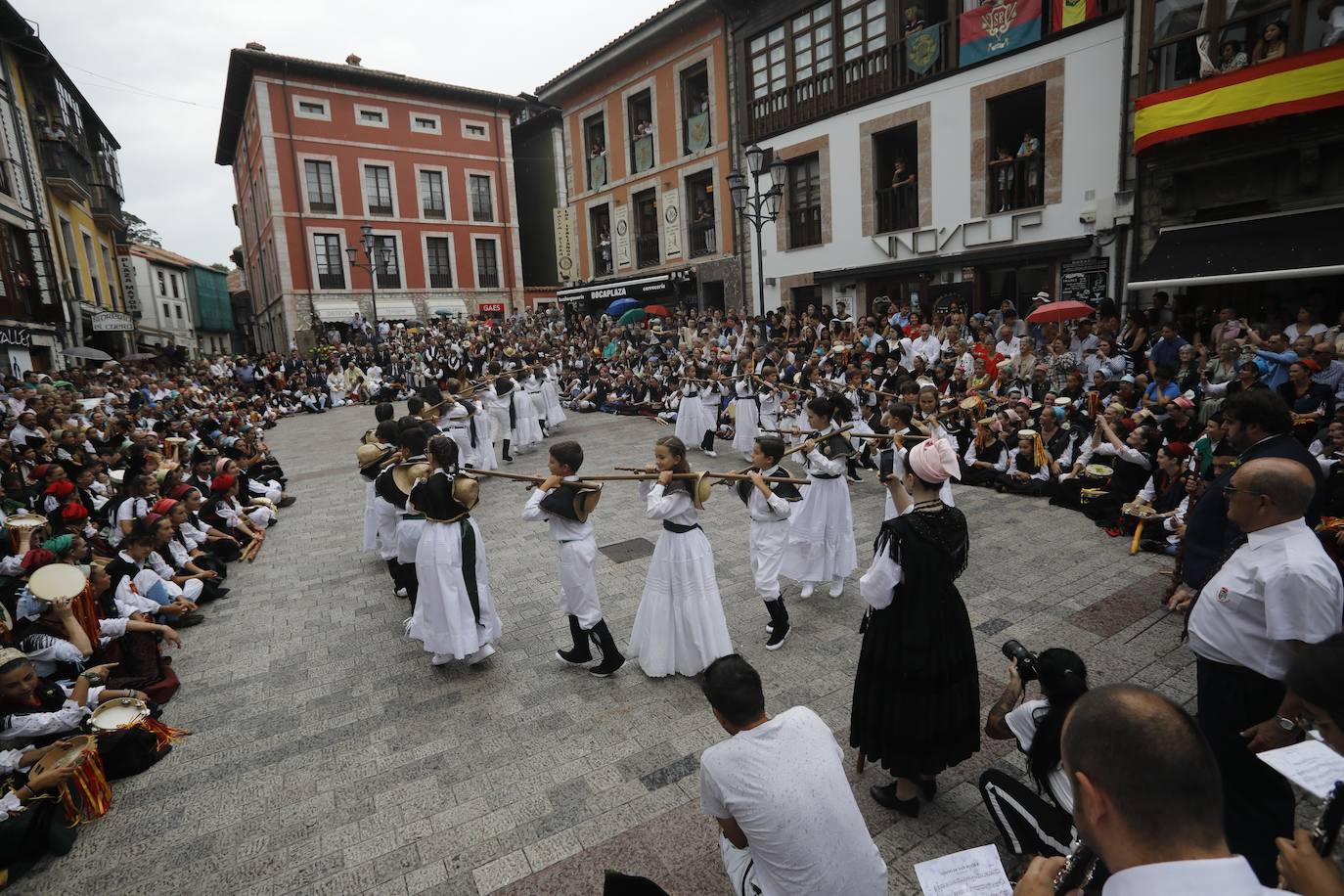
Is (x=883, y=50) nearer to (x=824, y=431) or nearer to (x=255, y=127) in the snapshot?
(x=824, y=431)

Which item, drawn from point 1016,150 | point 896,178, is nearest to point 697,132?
point 896,178

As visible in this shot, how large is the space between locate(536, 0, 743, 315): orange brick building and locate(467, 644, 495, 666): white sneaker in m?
17.7

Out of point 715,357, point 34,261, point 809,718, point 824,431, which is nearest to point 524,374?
point 715,357

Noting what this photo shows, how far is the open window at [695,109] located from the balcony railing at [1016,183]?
948cm

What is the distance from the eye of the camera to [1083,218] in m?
13.6

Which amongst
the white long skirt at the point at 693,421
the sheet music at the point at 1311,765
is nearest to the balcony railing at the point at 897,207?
the white long skirt at the point at 693,421

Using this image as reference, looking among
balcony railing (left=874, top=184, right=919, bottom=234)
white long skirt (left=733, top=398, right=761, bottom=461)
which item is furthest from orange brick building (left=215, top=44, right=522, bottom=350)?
white long skirt (left=733, top=398, right=761, bottom=461)

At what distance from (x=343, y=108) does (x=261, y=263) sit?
1173 centimetres

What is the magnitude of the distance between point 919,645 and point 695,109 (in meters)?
22.5

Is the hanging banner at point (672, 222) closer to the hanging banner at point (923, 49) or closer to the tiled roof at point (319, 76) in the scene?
the hanging banner at point (923, 49)

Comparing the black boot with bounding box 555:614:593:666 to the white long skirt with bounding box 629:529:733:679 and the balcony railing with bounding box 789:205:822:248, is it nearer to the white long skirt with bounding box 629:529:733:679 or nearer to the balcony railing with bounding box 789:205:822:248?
the white long skirt with bounding box 629:529:733:679

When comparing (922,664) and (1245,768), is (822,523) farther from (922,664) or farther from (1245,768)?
(1245,768)

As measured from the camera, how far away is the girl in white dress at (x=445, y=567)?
530 centimetres

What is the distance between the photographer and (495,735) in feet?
15.0
